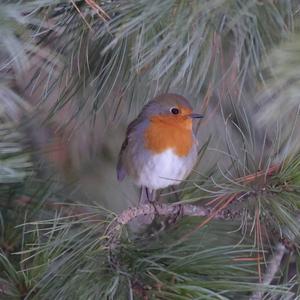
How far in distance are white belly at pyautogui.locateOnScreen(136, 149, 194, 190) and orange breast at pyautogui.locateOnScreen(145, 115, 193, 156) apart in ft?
0.06

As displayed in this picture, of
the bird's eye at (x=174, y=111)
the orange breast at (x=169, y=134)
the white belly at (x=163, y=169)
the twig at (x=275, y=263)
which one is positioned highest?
the bird's eye at (x=174, y=111)

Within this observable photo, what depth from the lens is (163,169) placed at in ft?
6.34

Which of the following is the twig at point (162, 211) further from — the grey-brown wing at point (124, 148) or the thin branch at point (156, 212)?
the grey-brown wing at point (124, 148)

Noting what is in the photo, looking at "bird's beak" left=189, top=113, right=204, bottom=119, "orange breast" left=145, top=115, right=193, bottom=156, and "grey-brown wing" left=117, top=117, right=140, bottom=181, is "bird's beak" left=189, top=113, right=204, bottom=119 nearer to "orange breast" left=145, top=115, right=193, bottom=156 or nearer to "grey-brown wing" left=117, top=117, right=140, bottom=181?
"orange breast" left=145, top=115, right=193, bottom=156

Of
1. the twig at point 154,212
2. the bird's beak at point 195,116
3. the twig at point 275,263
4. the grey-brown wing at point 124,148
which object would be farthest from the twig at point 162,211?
the grey-brown wing at point 124,148

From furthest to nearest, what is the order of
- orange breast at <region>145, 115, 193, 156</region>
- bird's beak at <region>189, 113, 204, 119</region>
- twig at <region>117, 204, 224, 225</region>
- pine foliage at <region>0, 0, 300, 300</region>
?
orange breast at <region>145, 115, 193, 156</region> → bird's beak at <region>189, 113, 204, 119</region> → twig at <region>117, 204, 224, 225</region> → pine foliage at <region>0, 0, 300, 300</region>

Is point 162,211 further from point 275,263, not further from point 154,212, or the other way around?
point 275,263

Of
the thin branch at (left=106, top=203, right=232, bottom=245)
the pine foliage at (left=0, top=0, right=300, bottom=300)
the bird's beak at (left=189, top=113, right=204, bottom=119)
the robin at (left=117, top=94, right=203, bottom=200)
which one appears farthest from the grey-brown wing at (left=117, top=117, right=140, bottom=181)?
the thin branch at (left=106, top=203, right=232, bottom=245)

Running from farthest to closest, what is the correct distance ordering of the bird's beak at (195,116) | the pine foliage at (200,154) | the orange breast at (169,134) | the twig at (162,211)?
the orange breast at (169,134), the bird's beak at (195,116), the twig at (162,211), the pine foliage at (200,154)

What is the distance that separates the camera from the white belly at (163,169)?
1.90 meters

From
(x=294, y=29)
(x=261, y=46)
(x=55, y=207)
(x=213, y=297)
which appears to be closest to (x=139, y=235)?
(x=55, y=207)

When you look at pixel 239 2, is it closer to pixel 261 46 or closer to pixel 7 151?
pixel 261 46

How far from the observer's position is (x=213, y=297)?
4.07 feet

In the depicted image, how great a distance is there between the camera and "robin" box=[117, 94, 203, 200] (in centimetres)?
191
